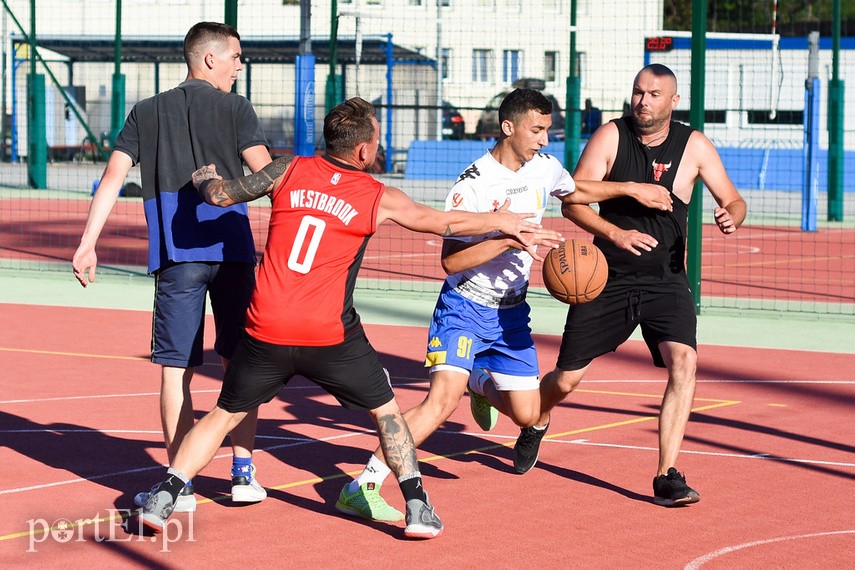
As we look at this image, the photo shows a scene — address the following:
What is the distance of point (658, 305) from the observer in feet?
22.6

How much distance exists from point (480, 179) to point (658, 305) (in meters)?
1.15

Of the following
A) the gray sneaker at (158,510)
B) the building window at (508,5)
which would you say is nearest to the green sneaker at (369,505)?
the gray sneaker at (158,510)

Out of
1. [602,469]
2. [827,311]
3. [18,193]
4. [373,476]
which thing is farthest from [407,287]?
[18,193]

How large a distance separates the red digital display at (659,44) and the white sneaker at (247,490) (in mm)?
21966

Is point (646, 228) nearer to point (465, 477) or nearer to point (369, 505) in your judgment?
point (465, 477)

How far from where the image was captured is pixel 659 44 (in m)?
27.6

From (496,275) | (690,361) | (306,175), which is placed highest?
(306,175)

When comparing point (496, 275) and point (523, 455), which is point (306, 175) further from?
point (523, 455)

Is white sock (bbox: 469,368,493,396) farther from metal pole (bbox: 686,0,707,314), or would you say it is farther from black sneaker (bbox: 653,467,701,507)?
metal pole (bbox: 686,0,707,314)

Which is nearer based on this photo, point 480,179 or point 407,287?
point 480,179

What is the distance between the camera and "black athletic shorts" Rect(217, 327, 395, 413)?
5.62 m

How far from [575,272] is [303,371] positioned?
160cm

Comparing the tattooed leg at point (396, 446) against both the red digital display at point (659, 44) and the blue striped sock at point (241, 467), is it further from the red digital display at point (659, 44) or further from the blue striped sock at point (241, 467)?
the red digital display at point (659, 44)

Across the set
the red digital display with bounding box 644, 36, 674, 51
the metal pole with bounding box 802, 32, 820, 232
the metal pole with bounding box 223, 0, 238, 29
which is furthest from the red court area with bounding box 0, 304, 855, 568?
the red digital display with bounding box 644, 36, 674, 51
